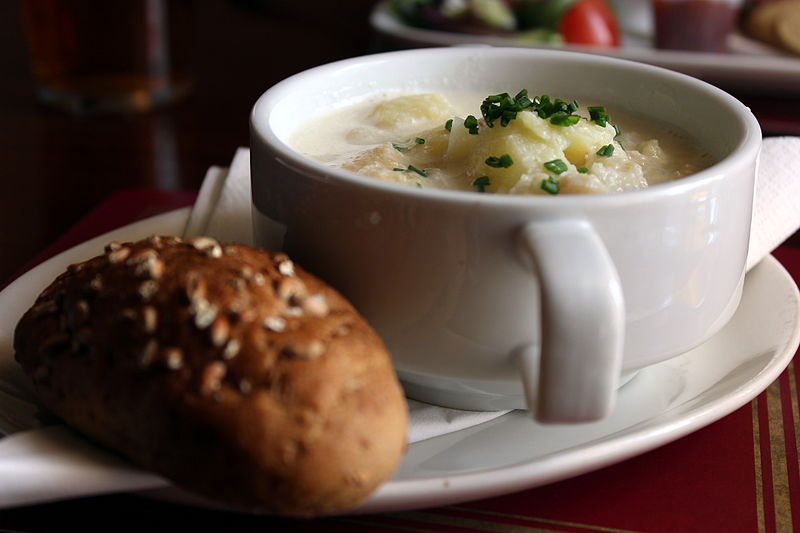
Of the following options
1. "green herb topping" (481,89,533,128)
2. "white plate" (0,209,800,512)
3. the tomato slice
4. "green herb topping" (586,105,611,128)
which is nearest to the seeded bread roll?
"white plate" (0,209,800,512)

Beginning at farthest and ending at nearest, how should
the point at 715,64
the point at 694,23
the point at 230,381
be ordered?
the point at 694,23
the point at 715,64
the point at 230,381

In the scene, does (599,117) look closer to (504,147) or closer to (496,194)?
(504,147)

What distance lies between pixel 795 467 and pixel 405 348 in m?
0.50

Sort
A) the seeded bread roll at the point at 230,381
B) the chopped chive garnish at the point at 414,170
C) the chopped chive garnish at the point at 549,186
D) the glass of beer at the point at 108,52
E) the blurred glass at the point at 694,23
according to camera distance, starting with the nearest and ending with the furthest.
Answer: the seeded bread roll at the point at 230,381, the chopped chive garnish at the point at 549,186, the chopped chive garnish at the point at 414,170, the glass of beer at the point at 108,52, the blurred glass at the point at 694,23

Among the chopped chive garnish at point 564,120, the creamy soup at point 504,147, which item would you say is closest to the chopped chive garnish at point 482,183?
the creamy soup at point 504,147

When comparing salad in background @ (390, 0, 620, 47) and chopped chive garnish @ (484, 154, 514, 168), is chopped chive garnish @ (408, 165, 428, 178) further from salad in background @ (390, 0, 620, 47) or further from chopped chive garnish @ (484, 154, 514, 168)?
salad in background @ (390, 0, 620, 47)

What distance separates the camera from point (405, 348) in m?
1.10

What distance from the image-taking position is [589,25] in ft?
11.1

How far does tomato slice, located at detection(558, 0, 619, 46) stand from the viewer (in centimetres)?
340

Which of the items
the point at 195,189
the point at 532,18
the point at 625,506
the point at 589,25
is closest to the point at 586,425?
the point at 625,506

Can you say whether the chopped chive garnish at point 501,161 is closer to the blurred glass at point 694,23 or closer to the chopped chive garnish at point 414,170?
the chopped chive garnish at point 414,170

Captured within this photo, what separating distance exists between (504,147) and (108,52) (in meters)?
1.96

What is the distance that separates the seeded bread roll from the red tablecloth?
0.42 feet

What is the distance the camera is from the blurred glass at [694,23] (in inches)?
130
